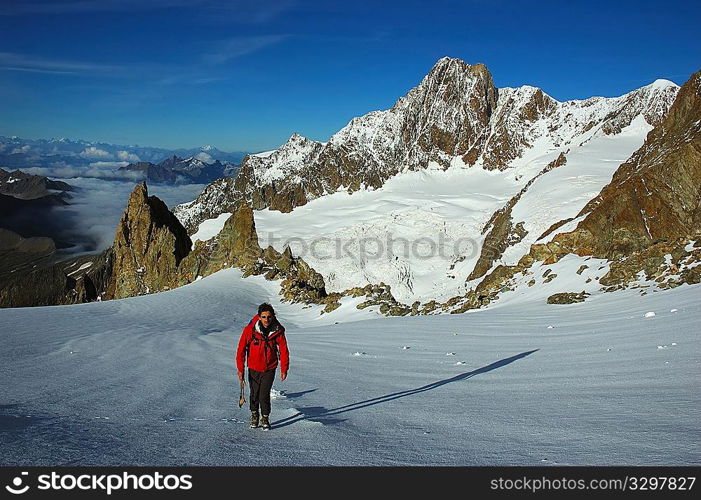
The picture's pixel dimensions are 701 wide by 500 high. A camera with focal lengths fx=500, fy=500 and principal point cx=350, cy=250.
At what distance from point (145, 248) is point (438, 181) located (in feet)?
288

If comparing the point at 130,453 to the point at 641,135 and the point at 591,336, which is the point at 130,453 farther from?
the point at 641,135

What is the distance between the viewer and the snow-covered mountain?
230 ft

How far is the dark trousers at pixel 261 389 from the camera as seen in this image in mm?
6102

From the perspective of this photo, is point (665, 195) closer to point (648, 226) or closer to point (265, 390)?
point (648, 226)

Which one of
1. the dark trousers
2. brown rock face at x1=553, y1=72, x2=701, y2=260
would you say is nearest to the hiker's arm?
the dark trousers

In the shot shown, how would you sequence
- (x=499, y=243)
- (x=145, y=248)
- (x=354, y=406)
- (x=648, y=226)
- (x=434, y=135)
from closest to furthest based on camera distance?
(x=354, y=406)
(x=648, y=226)
(x=499, y=243)
(x=145, y=248)
(x=434, y=135)

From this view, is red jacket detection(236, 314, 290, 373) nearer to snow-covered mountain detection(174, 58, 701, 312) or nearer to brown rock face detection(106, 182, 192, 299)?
snow-covered mountain detection(174, 58, 701, 312)

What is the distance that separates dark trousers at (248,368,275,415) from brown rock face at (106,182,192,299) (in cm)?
5670

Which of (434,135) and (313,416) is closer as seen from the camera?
(313,416)

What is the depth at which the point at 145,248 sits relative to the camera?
67.1 metres

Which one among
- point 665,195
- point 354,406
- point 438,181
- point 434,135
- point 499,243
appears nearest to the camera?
point 354,406

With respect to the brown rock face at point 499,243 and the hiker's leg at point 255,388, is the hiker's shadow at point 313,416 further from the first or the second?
the brown rock face at point 499,243

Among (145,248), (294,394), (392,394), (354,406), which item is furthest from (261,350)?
(145,248)

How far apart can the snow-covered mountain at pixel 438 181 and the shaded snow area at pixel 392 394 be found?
32.4 meters
